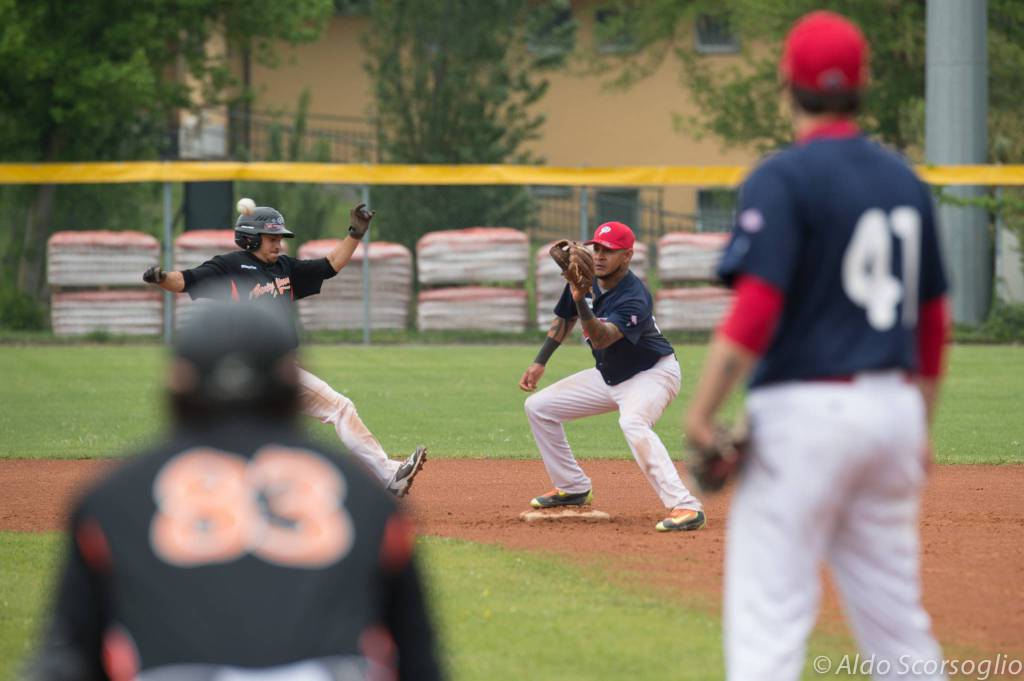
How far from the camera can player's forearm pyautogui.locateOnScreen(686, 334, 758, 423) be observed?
3.96 metres

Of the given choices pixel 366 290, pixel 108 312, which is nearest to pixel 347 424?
pixel 366 290

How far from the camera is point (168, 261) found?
23.1 meters

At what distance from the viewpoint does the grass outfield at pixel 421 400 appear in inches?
523

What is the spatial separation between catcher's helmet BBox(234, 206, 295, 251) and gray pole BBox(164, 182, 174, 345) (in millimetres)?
13081

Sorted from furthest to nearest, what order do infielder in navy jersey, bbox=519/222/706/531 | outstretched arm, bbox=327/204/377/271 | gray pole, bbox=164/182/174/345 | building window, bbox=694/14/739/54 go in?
building window, bbox=694/14/739/54, gray pole, bbox=164/182/174/345, outstretched arm, bbox=327/204/377/271, infielder in navy jersey, bbox=519/222/706/531

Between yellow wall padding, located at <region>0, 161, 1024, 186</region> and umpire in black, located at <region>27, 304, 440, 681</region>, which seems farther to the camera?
yellow wall padding, located at <region>0, 161, 1024, 186</region>

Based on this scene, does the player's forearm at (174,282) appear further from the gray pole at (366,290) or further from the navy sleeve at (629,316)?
the gray pole at (366,290)

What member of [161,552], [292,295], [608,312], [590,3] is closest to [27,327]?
[292,295]

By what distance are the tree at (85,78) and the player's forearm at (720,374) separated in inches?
855

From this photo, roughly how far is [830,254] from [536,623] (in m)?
3.07

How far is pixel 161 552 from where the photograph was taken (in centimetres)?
260

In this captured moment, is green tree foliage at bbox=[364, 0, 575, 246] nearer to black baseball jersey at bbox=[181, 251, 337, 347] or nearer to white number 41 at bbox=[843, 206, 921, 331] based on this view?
black baseball jersey at bbox=[181, 251, 337, 347]

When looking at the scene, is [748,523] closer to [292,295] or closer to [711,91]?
[292,295]

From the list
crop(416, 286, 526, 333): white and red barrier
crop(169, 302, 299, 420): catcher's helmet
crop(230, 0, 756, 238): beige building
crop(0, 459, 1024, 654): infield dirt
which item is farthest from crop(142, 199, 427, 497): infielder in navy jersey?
crop(230, 0, 756, 238): beige building
